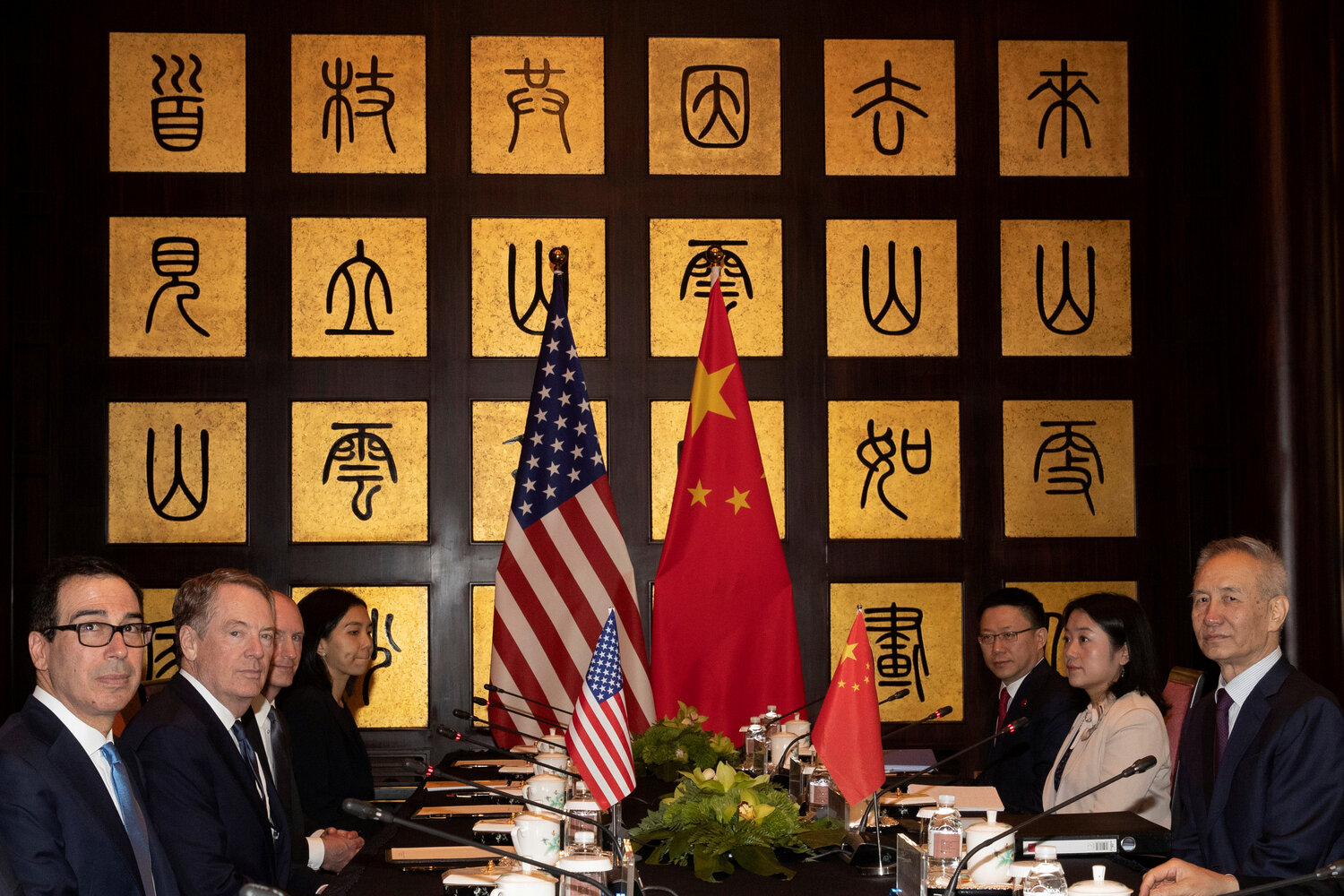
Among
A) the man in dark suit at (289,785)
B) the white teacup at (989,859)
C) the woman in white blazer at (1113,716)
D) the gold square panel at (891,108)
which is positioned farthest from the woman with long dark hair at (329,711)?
Result: the gold square panel at (891,108)

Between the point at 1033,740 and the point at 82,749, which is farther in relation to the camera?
the point at 1033,740

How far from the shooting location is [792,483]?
5.38 meters

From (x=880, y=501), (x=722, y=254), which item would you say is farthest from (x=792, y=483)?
(x=722, y=254)

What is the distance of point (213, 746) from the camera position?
9.03 ft

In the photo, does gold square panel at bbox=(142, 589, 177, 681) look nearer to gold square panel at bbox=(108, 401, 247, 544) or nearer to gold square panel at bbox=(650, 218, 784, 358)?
gold square panel at bbox=(108, 401, 247, 544)

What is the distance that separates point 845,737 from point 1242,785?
797 millimetres

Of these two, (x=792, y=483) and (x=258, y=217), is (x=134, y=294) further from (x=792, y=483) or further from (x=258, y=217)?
(x=792, y=483)

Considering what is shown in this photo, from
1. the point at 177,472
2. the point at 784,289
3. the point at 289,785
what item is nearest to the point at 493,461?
the point at 177,472

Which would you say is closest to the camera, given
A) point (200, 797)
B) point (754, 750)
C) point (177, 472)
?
point (200, 797)

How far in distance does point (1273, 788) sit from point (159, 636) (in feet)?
14.2

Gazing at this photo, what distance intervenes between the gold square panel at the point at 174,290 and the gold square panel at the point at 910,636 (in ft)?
9.08

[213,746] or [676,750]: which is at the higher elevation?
[213,746]

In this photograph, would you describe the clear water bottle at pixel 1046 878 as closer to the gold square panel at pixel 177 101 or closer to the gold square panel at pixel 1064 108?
the gold square panel at pixel 1064 108

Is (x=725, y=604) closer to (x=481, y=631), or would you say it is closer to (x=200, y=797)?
(x=481, y=631)
